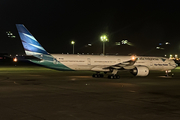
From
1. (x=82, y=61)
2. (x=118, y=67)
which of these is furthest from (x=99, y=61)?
(x=118, y=67)

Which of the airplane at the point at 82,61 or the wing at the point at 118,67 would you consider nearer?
the airplane at the point at 82,61

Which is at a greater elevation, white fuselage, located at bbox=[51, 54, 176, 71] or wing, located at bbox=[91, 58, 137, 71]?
white fuselage, located at bbox=[51, 54, 176, 71]

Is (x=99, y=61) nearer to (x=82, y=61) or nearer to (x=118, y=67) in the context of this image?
(x=82, y=61)

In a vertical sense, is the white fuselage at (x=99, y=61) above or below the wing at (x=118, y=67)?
above

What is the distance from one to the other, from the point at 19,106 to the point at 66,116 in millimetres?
3077

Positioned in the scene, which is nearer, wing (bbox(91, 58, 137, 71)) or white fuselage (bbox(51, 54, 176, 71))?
white fuselage (bbox(51, 54, 176, 71))

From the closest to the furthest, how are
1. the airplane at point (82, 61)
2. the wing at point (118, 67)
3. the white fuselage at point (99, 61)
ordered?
the airplane at point (82, 61), the white fuselage at point (99, 61), the wing at point (118, 67)

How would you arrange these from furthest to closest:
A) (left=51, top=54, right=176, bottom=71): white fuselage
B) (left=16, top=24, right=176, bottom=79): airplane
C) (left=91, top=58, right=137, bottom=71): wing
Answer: (left=91, top=58, right=137, bottom=71): wing, (left=51, top=54, right=176, bottom=71): white fuselage, (left=16, top=24, right=176, bottom=79): airplane

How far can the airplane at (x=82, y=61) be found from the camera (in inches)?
1105

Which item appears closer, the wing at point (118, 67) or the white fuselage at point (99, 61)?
the white fuselage at point (99, 61)

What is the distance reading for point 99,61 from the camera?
32.1m

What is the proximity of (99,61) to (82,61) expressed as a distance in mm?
2663

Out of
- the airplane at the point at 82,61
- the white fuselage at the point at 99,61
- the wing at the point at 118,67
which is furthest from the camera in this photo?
the wing at the point at 118,67

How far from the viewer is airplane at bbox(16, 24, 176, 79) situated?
28.1 m
